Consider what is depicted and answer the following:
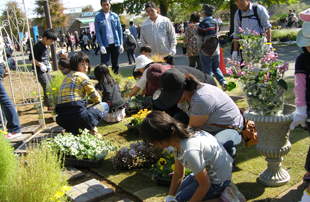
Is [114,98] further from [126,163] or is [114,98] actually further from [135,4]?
[135,4]

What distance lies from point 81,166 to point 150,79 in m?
1.42

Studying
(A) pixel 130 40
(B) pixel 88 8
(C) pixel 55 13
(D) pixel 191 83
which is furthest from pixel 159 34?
(B) pixel 88 8

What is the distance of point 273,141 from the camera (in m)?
2.57

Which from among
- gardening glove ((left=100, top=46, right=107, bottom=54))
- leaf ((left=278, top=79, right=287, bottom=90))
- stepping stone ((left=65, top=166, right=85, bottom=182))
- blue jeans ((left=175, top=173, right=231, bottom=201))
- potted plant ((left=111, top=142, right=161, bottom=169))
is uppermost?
gardening glove ((left=100, top=46, right=107, bottom=54))

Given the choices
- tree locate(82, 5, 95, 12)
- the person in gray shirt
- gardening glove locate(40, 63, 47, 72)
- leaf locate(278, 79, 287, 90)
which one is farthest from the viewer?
tree locate(82, 5, 95, 12)

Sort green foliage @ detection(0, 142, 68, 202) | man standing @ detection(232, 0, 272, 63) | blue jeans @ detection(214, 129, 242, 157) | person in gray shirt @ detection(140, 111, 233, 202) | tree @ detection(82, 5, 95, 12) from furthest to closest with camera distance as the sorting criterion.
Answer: tree @ detection(82, 5, 95, 12), man standing @ detection(232, 0, 272, 63), blue jeans @ detection(214, 129, 242, 157), green foliage @ detection(0, 142, 68, 202), person in gray shirt @ detection(140, 111, 233, 202)

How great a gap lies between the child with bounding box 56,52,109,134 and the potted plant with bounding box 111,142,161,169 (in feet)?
3.01

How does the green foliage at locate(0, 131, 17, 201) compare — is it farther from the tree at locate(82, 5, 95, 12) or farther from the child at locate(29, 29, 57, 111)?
the tree at locate(82, 5, 95, 12)

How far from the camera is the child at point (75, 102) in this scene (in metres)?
3.92

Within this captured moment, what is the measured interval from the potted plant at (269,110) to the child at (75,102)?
7.20ft

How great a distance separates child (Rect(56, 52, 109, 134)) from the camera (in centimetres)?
392

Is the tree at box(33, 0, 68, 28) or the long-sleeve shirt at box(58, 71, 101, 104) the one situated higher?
the tree at box(33, 0, 68, 28)

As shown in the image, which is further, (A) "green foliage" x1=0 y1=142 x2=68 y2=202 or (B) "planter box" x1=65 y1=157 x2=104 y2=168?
(B) "planter box" x1=65 y1=157 x2=104 y2=168

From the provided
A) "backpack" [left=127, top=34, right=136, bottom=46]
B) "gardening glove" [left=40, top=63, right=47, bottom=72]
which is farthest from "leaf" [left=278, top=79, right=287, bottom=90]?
"backpack" [left=127, top=34, right=136, bottom=46]
